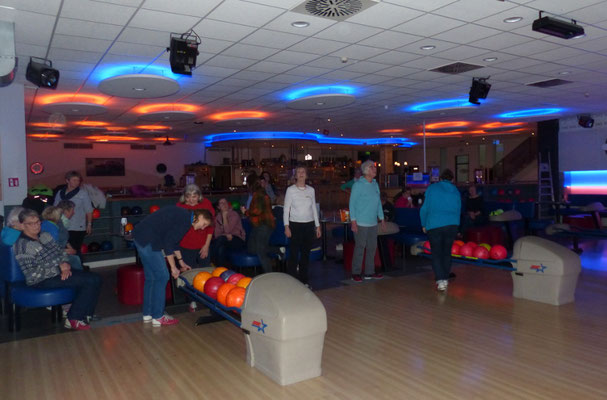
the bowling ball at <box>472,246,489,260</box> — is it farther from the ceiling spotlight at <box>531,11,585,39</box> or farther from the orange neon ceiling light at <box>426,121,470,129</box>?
the orange neon ceiling light at <box>426,121,470,129</box>

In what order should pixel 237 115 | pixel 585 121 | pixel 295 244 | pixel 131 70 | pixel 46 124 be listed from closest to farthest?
pixel 295 244, pixel 131 70, pixel 237 115, pixel 585 121, pixel 46 124

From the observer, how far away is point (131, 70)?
5.50 meters

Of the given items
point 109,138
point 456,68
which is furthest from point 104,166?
point 456,68

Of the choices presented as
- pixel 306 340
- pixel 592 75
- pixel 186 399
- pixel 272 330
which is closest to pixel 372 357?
pixel 306 340

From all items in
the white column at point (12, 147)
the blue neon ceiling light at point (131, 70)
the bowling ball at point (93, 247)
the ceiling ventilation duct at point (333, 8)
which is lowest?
the bowling ball at point (93, 247)

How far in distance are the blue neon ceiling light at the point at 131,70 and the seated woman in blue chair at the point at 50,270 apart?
2.39m

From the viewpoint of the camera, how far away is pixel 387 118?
10.3 metres

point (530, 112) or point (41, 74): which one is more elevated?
point (530, 112)

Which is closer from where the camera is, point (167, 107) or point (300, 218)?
point (300, 218)

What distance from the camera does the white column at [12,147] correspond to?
568cm

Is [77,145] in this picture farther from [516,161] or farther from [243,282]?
[516,161]

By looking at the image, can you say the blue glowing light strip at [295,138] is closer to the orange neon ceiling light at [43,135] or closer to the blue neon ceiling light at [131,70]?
the orange neon ceiling light at [43,135]

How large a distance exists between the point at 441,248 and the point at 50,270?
359 centimetres

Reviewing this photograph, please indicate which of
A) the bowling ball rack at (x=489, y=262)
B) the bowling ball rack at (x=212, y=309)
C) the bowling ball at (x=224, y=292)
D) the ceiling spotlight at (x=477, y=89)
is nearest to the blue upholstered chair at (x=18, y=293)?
the bowling ball rack at (x=212, y=309)
